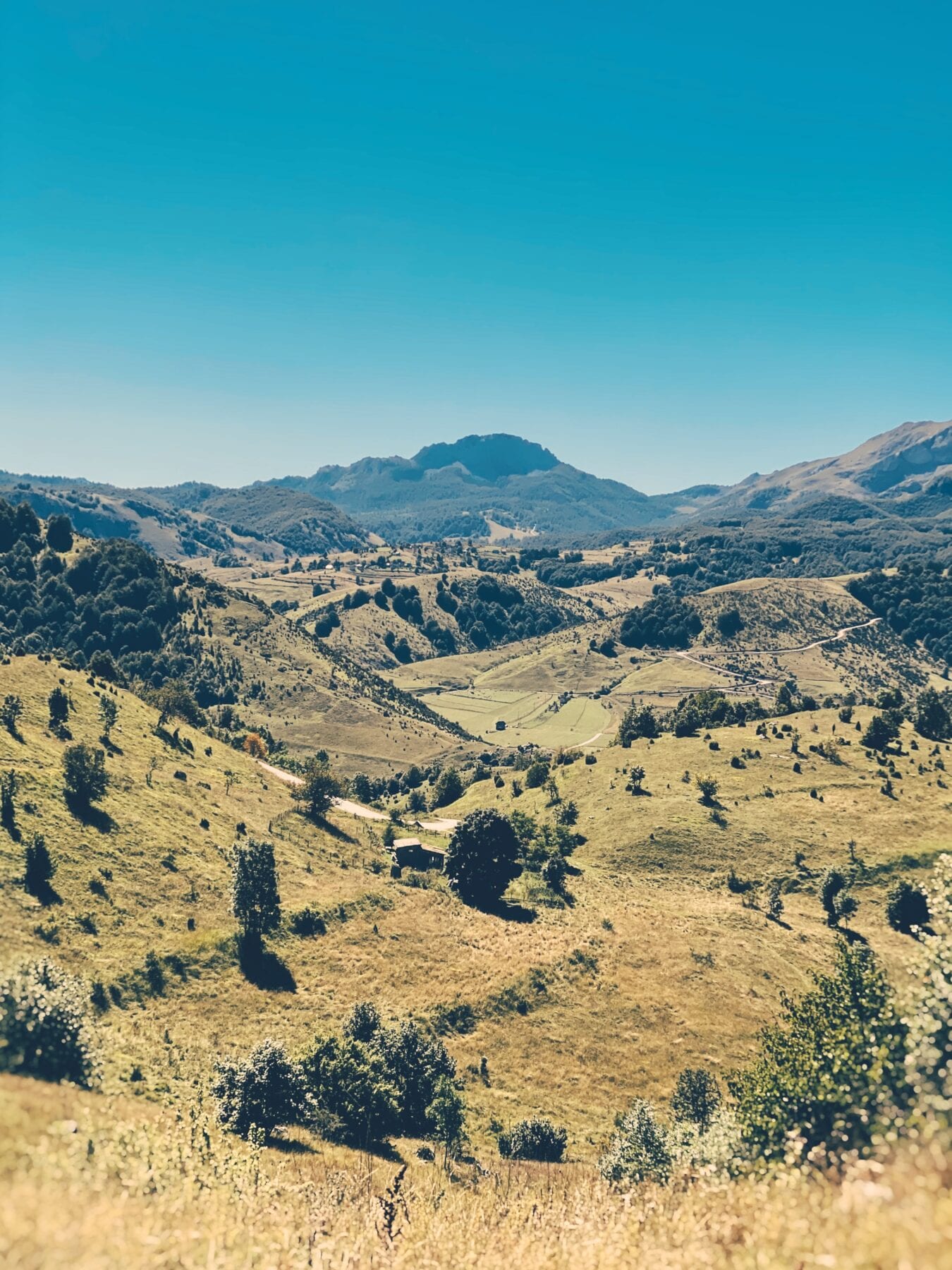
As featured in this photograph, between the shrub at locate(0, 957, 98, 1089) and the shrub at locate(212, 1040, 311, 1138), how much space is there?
1466cm

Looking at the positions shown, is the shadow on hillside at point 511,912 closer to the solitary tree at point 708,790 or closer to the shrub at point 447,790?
the solitary tree at point 708,790

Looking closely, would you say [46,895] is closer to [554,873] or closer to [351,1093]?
[351,1093]

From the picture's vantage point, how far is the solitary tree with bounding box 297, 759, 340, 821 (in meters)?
121

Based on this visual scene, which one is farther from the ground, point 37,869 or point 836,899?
point 37,869

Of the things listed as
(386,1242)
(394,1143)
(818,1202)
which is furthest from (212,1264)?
(394,1143)

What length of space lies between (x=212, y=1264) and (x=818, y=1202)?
21.8m

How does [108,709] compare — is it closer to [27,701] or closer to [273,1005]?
[27,701]

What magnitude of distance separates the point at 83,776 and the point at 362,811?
236 ft

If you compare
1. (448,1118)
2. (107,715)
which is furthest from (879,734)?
(107,715)

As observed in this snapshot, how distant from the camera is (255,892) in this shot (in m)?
78.4

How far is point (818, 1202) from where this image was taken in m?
24.9

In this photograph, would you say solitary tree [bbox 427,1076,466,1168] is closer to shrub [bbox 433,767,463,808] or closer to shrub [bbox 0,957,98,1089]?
shrub [bbox 0,957,98,1089]

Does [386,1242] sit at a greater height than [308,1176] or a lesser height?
greater

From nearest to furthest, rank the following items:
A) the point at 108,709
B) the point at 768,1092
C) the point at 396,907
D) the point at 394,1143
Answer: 1. the point at 768,1092
2. the point at 394,1143
3. the point at 396,907
4. the point at 108,709
